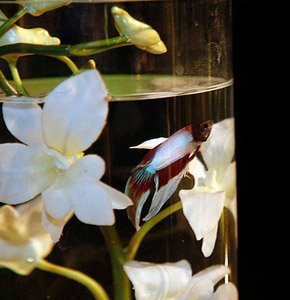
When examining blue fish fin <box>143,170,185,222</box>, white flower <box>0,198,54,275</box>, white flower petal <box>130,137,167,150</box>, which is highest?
white flower petal <box>130,137,167,150</box>

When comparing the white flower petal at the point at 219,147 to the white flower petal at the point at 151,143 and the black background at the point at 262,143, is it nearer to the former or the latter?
the white flower petal at the point at 151,143

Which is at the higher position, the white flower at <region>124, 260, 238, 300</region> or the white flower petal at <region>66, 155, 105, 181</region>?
the white flower petal at <region>66, 155, 105, 181</region>

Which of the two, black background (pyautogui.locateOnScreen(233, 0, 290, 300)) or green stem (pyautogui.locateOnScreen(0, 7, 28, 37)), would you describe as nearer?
green stem (pyautogui.locateOnScreen(0, 7, 28, 37))

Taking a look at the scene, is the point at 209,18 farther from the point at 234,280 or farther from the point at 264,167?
the point at 264,167

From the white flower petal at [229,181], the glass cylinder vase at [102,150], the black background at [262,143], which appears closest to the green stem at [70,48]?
the glass cylinder vase at [102,150]

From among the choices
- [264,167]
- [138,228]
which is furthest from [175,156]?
[264,167]

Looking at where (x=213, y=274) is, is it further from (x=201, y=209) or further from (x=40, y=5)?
(x=40, y=5)

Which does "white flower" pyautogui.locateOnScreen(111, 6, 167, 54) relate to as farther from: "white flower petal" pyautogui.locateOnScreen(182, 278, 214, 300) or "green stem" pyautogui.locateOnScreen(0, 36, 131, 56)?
"white flower petal" pyautogui.locateOnScreen(182, 278, 214, 300)

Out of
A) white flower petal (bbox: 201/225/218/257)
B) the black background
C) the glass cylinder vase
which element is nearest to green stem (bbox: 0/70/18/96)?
the glass cylinder vase
